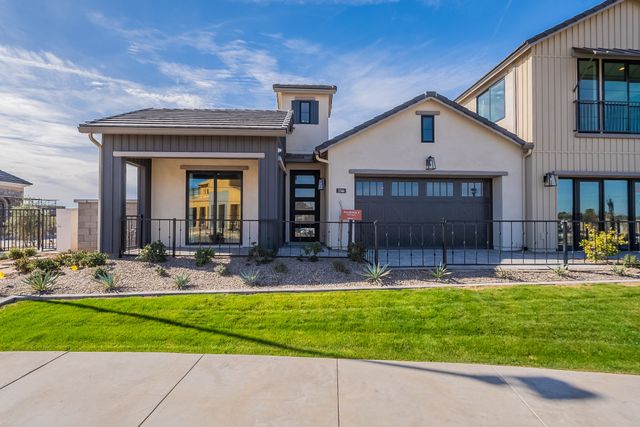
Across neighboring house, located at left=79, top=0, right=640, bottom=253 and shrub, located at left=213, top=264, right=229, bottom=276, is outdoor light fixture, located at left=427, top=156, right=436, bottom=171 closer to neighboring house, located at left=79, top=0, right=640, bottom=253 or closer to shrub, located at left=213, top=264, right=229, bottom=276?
neighboring house, located at left=79, top=0, right=640, bottom=253

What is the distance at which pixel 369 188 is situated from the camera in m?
11.0

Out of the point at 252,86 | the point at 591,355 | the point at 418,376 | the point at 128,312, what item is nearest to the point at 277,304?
the point at 128,312

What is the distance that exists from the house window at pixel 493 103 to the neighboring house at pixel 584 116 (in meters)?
1.23

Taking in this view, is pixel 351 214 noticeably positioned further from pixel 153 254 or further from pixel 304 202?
pixel 153 254

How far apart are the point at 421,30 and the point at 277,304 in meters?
11.1

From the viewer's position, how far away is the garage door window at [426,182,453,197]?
11.0m

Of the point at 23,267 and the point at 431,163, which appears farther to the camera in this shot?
the point at 431,163

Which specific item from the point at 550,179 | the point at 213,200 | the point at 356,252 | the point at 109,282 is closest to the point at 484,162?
the point at 550,179

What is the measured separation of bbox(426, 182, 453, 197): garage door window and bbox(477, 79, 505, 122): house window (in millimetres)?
3516

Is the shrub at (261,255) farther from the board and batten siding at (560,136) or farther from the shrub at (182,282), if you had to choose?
the board and batten siding at (560,136)

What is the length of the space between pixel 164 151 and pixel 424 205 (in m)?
7.65

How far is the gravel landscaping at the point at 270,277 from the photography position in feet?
20.7

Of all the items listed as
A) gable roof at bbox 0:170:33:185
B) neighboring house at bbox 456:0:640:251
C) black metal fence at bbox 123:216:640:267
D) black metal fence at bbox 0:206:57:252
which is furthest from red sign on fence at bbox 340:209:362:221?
gable roof at bbox 0:170:33:185

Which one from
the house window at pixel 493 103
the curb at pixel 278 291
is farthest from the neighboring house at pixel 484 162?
the curb at pixel 278 291
